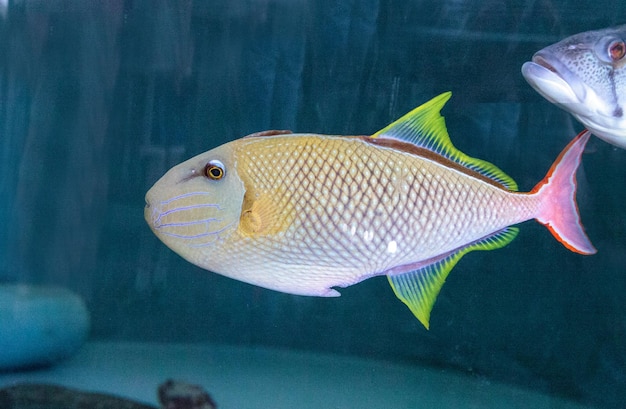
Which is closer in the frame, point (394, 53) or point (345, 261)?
point (345, 261)

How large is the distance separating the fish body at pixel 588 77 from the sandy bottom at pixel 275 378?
64 cm

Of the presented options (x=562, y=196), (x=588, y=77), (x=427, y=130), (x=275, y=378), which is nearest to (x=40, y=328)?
(x=275, y=378)

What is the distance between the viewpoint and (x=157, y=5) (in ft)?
3.75

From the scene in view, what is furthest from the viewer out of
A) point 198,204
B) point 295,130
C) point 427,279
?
point 295,130

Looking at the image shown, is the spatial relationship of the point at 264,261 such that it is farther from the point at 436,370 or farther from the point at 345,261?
the point at 436,370

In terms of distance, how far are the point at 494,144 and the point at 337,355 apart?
583mm

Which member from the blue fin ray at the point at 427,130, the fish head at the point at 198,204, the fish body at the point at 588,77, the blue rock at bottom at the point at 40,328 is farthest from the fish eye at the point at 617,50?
the blue rock at bottom at the point at 40,328

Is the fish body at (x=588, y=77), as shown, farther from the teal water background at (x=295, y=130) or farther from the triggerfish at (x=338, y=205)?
the teal water background at (x=295, y=130)

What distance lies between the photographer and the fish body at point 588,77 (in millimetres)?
797

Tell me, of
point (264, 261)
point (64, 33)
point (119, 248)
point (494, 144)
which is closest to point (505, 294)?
point (494, 144)

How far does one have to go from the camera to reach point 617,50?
83cm

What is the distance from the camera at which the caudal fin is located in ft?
2.40

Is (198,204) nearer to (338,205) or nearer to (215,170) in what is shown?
(215,170)

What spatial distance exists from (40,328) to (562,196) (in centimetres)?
109
